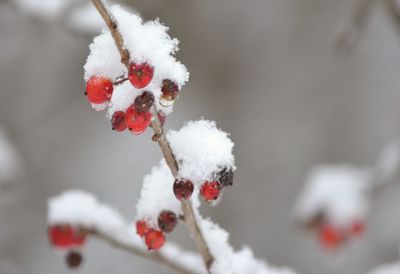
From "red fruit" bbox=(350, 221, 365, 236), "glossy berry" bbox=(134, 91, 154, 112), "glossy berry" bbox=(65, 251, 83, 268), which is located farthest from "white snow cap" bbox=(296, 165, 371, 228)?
"glossy berry" bbox=(134, 91, 154, 112)

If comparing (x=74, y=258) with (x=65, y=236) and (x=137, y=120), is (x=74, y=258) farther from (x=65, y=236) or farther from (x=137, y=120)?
(x=137, y=120)

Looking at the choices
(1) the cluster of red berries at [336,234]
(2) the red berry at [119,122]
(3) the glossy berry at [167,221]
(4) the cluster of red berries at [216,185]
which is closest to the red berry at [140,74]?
(2) the red berry at [119,122]

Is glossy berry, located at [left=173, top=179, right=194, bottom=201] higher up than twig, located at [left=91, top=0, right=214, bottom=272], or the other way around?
twig, located at [left=91, top=0, right=214, bottom=272]

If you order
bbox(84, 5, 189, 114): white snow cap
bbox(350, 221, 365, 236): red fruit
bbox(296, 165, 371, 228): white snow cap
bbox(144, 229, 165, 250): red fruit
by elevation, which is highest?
bbox(296, 165, 371, 228): white snow cap

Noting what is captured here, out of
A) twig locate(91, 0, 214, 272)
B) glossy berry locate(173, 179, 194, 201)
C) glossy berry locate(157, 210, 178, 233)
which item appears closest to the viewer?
twig locate(91, 0, 214, 272)

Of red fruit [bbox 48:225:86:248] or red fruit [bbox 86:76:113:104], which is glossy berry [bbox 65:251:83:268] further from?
red fruit [bbox 86:76:113:104]

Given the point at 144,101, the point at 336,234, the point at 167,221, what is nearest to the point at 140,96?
the point at 144,101

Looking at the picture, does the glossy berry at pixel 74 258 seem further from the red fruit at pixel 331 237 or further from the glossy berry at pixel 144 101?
the red fruit at pixel 331 237
